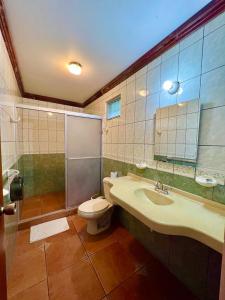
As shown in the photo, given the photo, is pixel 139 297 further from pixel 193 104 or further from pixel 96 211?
pixel 193 104

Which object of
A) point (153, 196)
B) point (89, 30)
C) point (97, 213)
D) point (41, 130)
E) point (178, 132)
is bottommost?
point (97, 213)

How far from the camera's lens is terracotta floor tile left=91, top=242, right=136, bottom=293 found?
1211 mm

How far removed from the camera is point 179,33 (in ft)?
3.94

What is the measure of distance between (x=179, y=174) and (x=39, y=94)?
9.87 ft

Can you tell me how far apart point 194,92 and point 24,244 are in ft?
7.98

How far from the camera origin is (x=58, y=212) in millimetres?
2199

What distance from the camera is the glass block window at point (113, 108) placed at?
85.4 inches

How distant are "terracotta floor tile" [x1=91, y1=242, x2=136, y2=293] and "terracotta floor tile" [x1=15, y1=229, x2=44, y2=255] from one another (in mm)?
704

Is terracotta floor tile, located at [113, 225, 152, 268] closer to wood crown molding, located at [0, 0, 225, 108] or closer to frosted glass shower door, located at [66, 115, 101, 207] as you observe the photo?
frosted glass shower door, located at [66, 115, 101, 207]

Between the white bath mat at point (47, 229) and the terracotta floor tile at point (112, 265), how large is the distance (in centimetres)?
71

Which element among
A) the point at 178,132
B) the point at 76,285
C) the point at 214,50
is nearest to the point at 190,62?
the point at 214,50

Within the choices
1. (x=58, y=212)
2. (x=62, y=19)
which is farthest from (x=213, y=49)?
(x=58, y=212)

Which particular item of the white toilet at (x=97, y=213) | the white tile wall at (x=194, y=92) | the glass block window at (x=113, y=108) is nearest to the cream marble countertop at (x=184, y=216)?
the white tile wall at (x=194, y=92)

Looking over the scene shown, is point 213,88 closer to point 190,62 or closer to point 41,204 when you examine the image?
point 190,62
